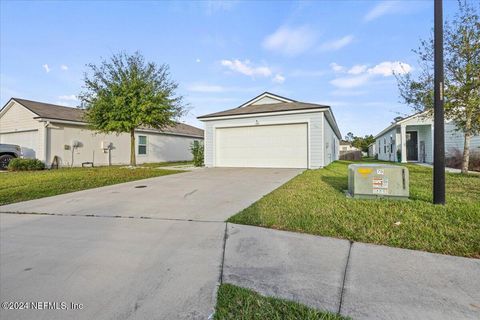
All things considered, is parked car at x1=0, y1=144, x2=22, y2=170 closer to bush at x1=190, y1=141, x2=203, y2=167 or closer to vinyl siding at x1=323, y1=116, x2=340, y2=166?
bush at x1=190, y1=141, x2=203, y2=167

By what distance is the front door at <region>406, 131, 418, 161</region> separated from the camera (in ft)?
71.9

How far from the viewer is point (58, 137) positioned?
612 inches

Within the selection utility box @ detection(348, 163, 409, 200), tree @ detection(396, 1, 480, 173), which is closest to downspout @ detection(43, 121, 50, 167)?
utility box @ detection(348, 163, 409, 200)

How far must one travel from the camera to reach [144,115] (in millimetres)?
13023

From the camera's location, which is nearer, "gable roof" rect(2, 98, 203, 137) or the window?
"gable roof" rect(2, 98, 203, 137)

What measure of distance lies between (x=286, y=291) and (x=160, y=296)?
1.11m

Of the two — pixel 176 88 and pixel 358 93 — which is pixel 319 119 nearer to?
pixel 358 93

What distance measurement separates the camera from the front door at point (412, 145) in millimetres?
21922

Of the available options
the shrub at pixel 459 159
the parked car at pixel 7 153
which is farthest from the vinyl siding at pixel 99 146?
the shrub at pixel 459 159

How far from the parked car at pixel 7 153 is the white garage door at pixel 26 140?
2.10 ft

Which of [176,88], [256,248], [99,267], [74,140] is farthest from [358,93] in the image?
[74,140]

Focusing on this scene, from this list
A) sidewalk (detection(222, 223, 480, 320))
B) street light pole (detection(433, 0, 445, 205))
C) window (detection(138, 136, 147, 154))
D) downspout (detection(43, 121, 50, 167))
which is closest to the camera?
sidewalk (detection(222, 223, 480, 320))

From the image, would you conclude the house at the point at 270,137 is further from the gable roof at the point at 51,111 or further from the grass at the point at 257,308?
the grass at the point at 257,308

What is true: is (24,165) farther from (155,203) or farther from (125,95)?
(155,203)
